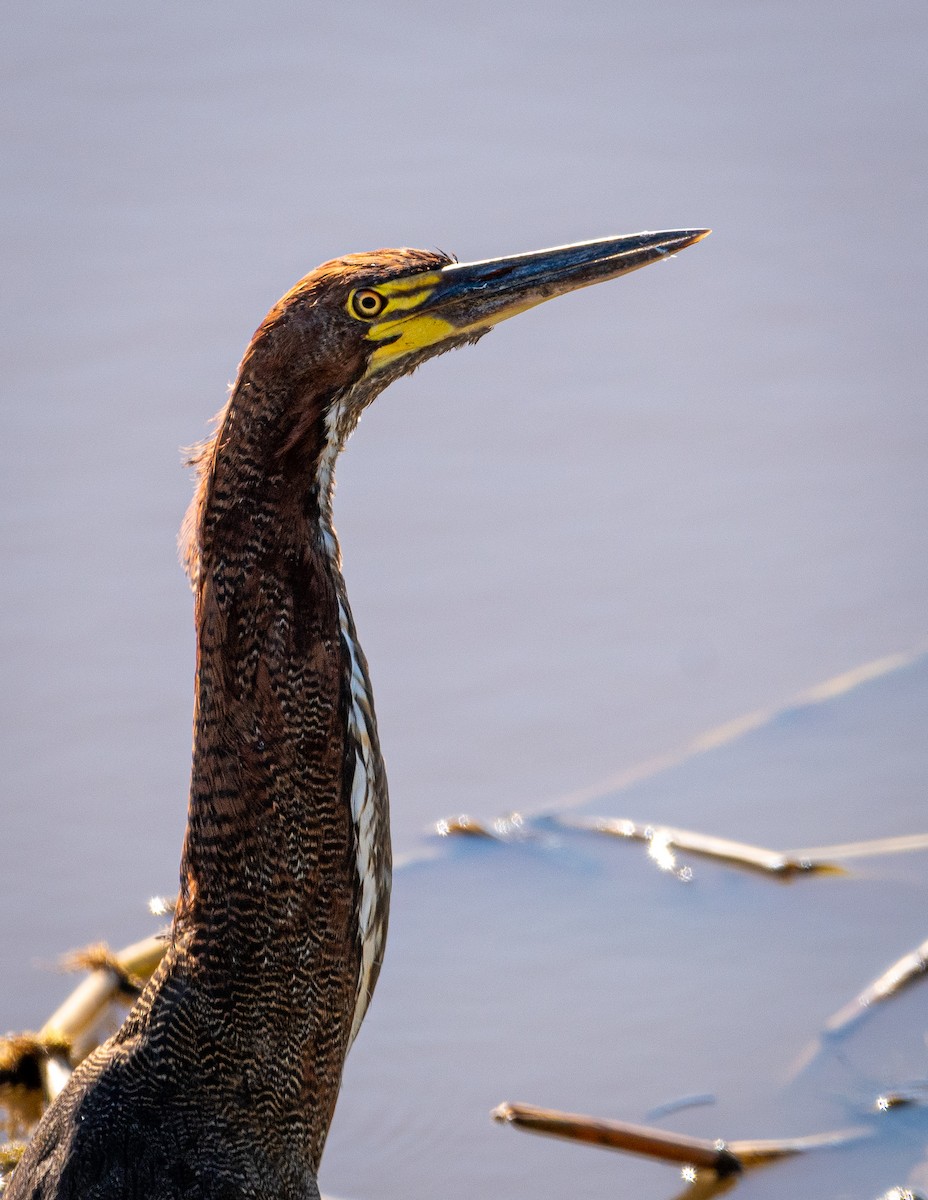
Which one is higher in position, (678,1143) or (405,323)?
(405,323)

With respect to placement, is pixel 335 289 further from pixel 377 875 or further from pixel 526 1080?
pixel 526 1080

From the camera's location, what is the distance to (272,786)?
12.2 ft

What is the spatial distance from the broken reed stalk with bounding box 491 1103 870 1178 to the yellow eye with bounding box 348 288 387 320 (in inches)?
89.6

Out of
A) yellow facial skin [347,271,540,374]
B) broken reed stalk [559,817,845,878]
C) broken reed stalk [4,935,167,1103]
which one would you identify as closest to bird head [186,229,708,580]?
yellow facial skin [347,271,540,374]

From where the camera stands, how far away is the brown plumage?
3.58 meters

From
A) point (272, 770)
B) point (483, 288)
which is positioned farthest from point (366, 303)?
point (272, 770)

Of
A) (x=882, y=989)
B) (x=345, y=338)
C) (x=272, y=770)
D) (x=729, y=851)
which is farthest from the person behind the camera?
(x=729, y=851)

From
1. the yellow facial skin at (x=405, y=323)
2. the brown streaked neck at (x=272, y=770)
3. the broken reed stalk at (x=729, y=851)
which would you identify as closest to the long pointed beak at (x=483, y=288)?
the yellow facial skin at (x=405, y=323)

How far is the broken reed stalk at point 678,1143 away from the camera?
479 cm

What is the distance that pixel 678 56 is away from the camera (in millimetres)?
9773

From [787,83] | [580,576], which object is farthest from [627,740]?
[787,83]

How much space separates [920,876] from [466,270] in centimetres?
301

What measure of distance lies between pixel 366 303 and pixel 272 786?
0.97 m

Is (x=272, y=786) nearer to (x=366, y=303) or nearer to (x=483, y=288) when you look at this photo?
(x=366, y=303)
